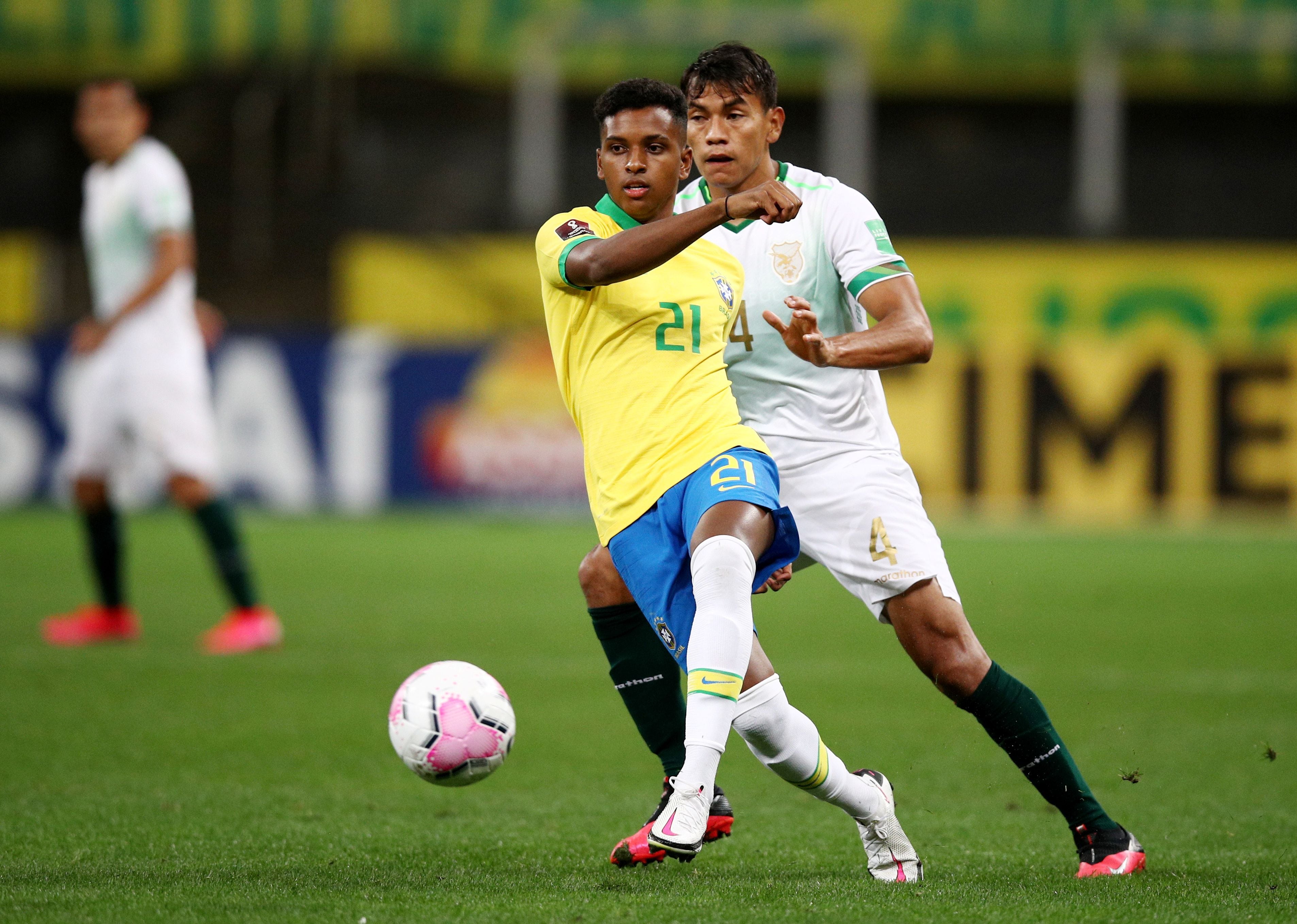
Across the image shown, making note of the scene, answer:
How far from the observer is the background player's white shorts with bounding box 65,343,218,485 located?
278 inches

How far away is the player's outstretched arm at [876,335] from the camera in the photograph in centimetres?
350

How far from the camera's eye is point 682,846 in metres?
3.35

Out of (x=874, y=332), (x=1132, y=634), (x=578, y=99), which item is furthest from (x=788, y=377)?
(x=578, y=99)

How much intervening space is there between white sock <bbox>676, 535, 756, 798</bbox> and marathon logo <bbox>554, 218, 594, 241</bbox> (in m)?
0.73

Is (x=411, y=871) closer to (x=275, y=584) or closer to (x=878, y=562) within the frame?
(x=878, y=562)

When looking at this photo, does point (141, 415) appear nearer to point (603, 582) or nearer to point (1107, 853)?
point (603, 582)

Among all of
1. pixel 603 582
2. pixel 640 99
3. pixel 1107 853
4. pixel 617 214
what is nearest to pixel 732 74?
pixel 640 99

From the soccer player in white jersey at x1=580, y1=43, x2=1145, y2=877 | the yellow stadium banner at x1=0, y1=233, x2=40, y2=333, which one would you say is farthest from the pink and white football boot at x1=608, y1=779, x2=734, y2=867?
the yellow stadium banner at x1=0, y1=233, x2=40, y2=333

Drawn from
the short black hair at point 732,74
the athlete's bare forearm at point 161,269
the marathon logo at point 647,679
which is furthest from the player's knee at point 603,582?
the athlete's bare forearm at point 161,269

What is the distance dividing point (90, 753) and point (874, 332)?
9.31ft

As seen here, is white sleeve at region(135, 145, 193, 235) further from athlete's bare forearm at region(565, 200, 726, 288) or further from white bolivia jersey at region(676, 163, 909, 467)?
athlete's bare forearm at region(565, 200, 726, 288)

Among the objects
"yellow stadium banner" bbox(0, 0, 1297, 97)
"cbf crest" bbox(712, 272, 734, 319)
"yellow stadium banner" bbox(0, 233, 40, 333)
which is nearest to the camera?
"cbf crest" bbox(712, 272, 734, 319)

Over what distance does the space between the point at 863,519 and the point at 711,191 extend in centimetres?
89

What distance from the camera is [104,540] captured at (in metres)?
7.16
